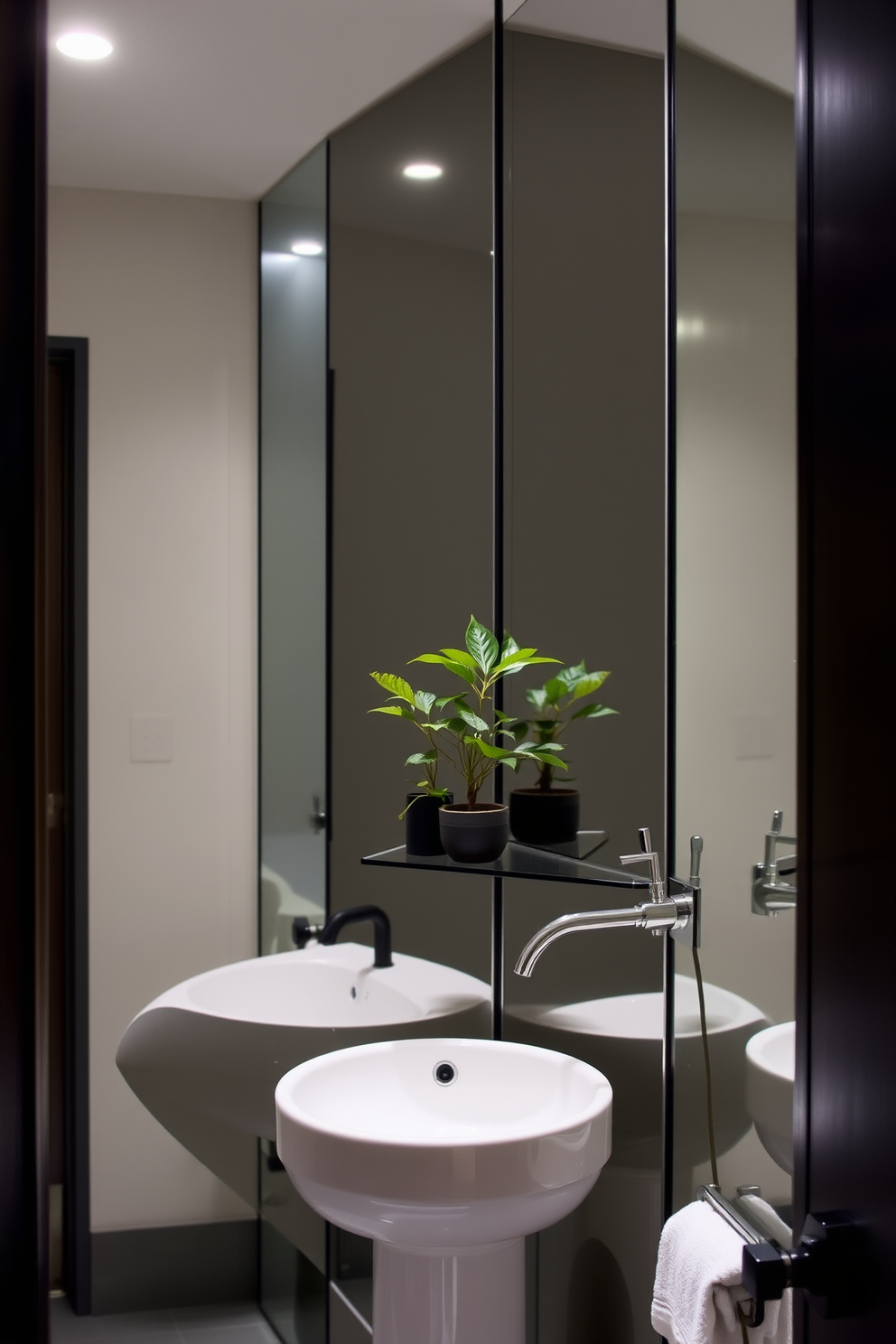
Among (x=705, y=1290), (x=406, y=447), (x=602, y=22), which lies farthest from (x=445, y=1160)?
(x=602, y=22)

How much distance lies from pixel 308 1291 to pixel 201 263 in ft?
7.45

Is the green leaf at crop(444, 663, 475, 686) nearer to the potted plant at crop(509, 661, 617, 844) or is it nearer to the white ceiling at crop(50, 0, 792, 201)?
the potted plant at crop(509, 661, 617, 844)

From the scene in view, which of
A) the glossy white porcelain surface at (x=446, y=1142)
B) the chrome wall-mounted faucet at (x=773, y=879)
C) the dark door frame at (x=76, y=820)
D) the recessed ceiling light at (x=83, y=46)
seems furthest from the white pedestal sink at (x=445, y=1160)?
the recessed ceiling light at (x=83, y=46)

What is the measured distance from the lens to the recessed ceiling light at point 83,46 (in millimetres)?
2010

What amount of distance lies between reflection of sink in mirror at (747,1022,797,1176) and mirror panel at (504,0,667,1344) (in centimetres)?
28

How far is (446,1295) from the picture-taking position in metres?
1.50

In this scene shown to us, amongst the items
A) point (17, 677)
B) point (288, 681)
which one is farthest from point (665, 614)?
point (288, 681)

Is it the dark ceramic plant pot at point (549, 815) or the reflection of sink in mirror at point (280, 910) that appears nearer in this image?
the dark ceramic plant pot at point (549, 815)

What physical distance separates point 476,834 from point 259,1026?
21.5 inches

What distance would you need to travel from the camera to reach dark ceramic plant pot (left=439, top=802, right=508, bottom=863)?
158 cm

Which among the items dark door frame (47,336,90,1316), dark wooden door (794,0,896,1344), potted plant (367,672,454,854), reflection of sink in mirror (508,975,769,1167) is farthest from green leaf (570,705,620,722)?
dark door frame (47,336,90,1316)

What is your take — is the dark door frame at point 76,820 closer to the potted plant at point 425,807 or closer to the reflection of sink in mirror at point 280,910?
the reflection of sink in mirror at point 280,910

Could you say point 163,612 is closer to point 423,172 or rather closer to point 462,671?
point 423,172

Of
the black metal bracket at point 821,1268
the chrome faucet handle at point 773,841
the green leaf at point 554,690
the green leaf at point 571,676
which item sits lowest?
the black metal bracket at point 821,1268
